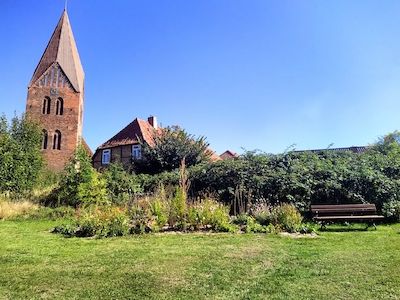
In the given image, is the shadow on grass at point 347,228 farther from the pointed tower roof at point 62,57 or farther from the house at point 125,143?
the pointed tower roof at point 62,57

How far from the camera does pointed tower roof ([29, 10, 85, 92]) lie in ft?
144

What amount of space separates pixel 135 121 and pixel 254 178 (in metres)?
29.3

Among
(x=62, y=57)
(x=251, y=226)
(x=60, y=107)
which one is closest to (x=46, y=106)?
(x=60, y=107)

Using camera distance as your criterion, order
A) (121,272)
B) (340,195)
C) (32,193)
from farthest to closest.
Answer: (32,193) < (340,195) < (121,272)

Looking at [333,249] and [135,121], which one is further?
[135,121]

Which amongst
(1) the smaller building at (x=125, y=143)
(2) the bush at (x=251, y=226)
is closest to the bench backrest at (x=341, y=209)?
(2) the bush at (x=251, y=226)

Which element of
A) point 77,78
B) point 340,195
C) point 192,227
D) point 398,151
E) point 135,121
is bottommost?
point 192,227

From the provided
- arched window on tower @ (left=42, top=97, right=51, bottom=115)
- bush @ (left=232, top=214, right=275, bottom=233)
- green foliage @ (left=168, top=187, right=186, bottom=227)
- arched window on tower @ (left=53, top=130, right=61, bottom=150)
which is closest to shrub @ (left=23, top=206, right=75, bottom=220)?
green foliage @ (left=168, top=187, right=186, bottom=227)

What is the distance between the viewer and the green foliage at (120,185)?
17625 mm

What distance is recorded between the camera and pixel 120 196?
17516 millimetres

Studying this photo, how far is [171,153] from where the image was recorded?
999 inches

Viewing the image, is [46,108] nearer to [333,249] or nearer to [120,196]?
[120,196]

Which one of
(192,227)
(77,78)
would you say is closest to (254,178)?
(192,227)

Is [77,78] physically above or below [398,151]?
above
